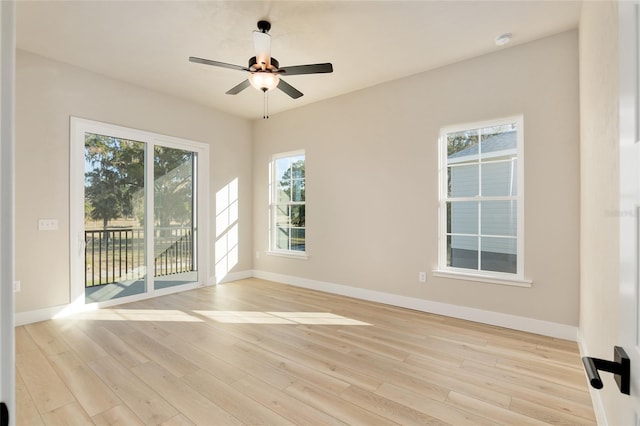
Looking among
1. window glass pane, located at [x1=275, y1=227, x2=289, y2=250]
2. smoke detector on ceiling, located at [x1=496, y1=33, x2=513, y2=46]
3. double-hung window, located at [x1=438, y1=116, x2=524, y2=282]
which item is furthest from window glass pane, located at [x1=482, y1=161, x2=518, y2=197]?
window glass pane, located at [x1=275, y1=227, x2=289, y2=250]

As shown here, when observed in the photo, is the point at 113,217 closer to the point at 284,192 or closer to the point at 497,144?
the point at 284,192

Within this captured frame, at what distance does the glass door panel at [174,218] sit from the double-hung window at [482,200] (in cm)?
395

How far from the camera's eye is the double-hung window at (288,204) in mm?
5332

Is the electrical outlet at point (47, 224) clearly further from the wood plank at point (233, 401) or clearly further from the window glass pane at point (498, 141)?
the window glass pane at point (498, 141)

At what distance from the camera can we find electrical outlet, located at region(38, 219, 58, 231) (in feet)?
11.6

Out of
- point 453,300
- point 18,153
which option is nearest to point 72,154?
point 18,153

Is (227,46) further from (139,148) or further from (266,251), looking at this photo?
(266,251)

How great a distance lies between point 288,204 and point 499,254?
3.41m

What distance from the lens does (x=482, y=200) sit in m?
3.51

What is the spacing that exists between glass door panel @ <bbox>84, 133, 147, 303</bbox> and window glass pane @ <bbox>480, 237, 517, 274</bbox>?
467 centimetres

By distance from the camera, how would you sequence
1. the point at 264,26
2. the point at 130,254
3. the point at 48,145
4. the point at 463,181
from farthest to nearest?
the point at 130,254 → the point at 463,181 → the point at 48,145 → the point at 264,26

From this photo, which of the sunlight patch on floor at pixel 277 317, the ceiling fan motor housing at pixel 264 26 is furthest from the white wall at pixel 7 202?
the sunlight patch on floor at pixel 277 317

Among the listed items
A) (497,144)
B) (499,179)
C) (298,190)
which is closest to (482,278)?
(499,179)

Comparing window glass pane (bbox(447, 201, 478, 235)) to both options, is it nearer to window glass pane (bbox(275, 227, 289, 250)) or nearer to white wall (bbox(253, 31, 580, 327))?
white wall (bbox(253, 31, 580, 327))
